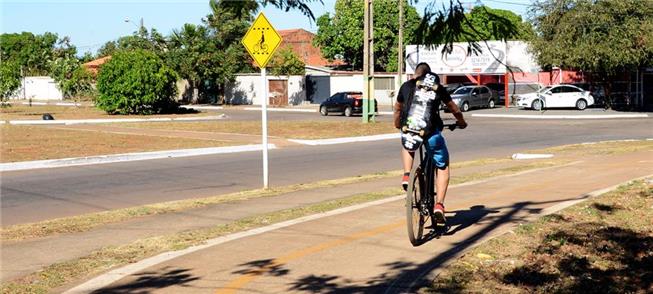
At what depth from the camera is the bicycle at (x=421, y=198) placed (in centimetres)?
697

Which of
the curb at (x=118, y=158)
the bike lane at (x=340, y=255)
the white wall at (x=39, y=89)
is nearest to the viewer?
the bike lane at (x=340, y=255)

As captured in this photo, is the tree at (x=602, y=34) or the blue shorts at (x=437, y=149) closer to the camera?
the blue shorts at (x=437, y=149)

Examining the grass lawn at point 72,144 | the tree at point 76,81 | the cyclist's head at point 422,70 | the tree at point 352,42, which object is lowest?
the grass lawn at point 72,144

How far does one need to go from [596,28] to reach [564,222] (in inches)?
1409

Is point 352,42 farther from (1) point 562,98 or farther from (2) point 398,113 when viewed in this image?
Result: (2) point 398,113

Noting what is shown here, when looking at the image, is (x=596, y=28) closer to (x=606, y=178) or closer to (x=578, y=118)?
(x=578, y=118)

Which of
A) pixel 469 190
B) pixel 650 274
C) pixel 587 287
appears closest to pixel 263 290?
pixel 587 287

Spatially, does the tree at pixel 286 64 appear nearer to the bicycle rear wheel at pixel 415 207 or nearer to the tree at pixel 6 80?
the tree at pixel 6 80

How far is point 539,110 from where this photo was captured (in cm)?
4491

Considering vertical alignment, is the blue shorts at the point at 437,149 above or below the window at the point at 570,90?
below

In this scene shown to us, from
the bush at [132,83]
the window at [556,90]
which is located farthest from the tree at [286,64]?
the window at [556,90]

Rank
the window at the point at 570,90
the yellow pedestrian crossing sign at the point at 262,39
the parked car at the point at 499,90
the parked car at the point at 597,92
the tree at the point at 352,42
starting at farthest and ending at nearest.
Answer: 1. the tree at the point at 352,42
2. the parked car at the point at 499,90
3. the parked car at the point at 597,92
4. the window at the point at 570,90
5. the yellow pedestrian crossing sign at the point at 262,39

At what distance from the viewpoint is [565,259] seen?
6.28 meters

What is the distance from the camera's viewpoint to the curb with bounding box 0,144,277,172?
18.0 m
